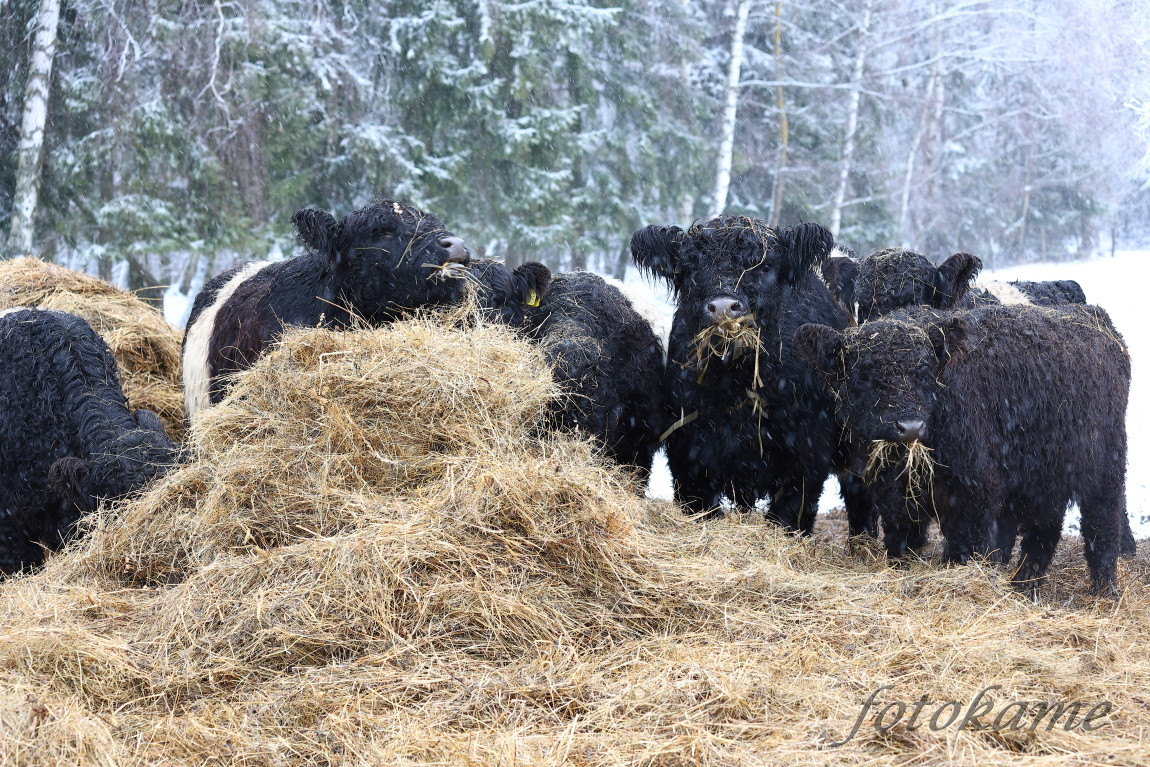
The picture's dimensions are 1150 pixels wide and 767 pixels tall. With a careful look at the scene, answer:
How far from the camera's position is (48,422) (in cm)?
568

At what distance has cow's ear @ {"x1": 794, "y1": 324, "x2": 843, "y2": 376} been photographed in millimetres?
4887

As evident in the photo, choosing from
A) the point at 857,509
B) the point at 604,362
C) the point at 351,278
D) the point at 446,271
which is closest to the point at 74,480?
the point at 351,278

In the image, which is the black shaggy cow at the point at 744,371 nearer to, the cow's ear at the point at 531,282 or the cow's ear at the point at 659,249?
the cow's ear at the point at 659,249

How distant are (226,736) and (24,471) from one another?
336 centimetres

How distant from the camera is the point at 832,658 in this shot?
12.0ft

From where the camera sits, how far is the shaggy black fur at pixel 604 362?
5.51m

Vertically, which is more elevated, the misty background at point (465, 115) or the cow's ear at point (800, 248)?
the misty background at point (465, 115)

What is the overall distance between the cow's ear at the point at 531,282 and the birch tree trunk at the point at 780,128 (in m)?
14.9

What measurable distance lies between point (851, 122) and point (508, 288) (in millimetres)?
16429

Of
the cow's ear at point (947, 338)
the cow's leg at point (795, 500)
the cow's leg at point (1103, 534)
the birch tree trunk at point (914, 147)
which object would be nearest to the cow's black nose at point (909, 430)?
the cow's ear at point (947, 338)

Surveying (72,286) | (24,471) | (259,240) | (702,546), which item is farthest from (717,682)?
(259,240)

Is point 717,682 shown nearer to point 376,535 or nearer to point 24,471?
point 376,535

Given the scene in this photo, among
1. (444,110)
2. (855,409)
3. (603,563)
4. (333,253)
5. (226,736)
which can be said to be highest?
(444,110)

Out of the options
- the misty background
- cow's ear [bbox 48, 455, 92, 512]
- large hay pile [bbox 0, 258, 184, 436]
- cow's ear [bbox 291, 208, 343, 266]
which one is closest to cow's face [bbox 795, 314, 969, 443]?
cow's ear [bbox 291, 208, 343, 266]
